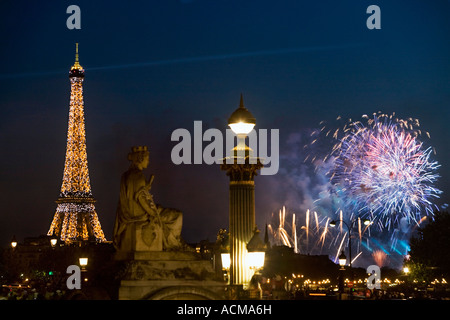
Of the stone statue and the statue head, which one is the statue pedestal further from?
the statue head

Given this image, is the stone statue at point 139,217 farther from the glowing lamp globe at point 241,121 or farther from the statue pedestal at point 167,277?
the glowing lamp globe at point 241,121

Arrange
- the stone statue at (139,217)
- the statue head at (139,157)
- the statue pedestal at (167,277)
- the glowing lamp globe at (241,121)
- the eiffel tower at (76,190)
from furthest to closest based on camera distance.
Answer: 1. the eiffel tower at (76,190)
2. the glowing lamp globe at (241,121)
3. the statue head at (139,157)
4. the stone statue at (139,217)
5. the statue pedestal at (167,277)

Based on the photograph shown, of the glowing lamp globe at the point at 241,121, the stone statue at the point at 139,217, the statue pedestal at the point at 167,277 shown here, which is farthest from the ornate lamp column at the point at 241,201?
the stone statue at the point at 139,217

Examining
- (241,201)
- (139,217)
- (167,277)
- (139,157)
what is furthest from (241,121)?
(167,277)

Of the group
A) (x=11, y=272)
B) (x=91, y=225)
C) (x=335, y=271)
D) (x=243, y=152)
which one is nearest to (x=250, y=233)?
(x=243, y=152)

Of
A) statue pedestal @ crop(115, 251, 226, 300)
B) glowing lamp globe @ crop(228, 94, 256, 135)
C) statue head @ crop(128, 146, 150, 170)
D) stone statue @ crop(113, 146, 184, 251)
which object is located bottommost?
statue pedestal @ crop(115, 251, 226, 300)

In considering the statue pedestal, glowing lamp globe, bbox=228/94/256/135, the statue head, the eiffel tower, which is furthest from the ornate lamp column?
the eiffel tower

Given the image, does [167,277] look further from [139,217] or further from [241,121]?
[241,121]
